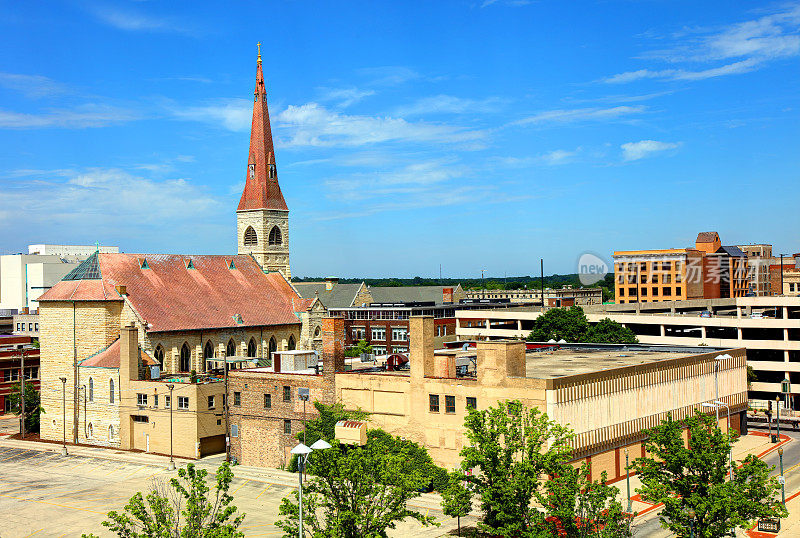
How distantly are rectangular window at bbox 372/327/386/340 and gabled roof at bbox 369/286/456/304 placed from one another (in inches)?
805

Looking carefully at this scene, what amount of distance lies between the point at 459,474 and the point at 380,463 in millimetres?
5596

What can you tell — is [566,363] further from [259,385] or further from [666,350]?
[259,385]

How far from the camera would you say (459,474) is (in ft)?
116

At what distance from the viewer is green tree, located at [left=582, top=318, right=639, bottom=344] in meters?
84.9

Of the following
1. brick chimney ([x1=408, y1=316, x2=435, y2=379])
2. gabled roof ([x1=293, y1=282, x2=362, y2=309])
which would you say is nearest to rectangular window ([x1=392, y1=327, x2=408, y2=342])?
gabled roof ([x1=293, y1=282, x2=362, y2=309])

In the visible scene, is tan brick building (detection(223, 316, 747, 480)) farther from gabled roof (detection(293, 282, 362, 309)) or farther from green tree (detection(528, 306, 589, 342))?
gabled roof (detection(293, 282, 362, 309))

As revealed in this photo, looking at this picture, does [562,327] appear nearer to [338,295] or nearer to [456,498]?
[338,295]

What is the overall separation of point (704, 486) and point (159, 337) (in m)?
57.5

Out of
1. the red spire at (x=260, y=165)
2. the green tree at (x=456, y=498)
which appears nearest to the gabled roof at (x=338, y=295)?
the red spire at (x=260, y=165)

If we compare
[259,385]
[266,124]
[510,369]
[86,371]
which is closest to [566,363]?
[510,369]

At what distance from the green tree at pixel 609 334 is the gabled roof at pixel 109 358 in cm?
4610

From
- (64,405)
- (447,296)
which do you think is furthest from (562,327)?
(64,405)

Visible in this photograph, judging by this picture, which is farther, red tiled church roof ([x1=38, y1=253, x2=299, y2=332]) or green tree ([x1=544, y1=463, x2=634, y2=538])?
red tiled church roof ([x1=38, y1=253, x2=299, y2=332])

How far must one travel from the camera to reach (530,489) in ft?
110
